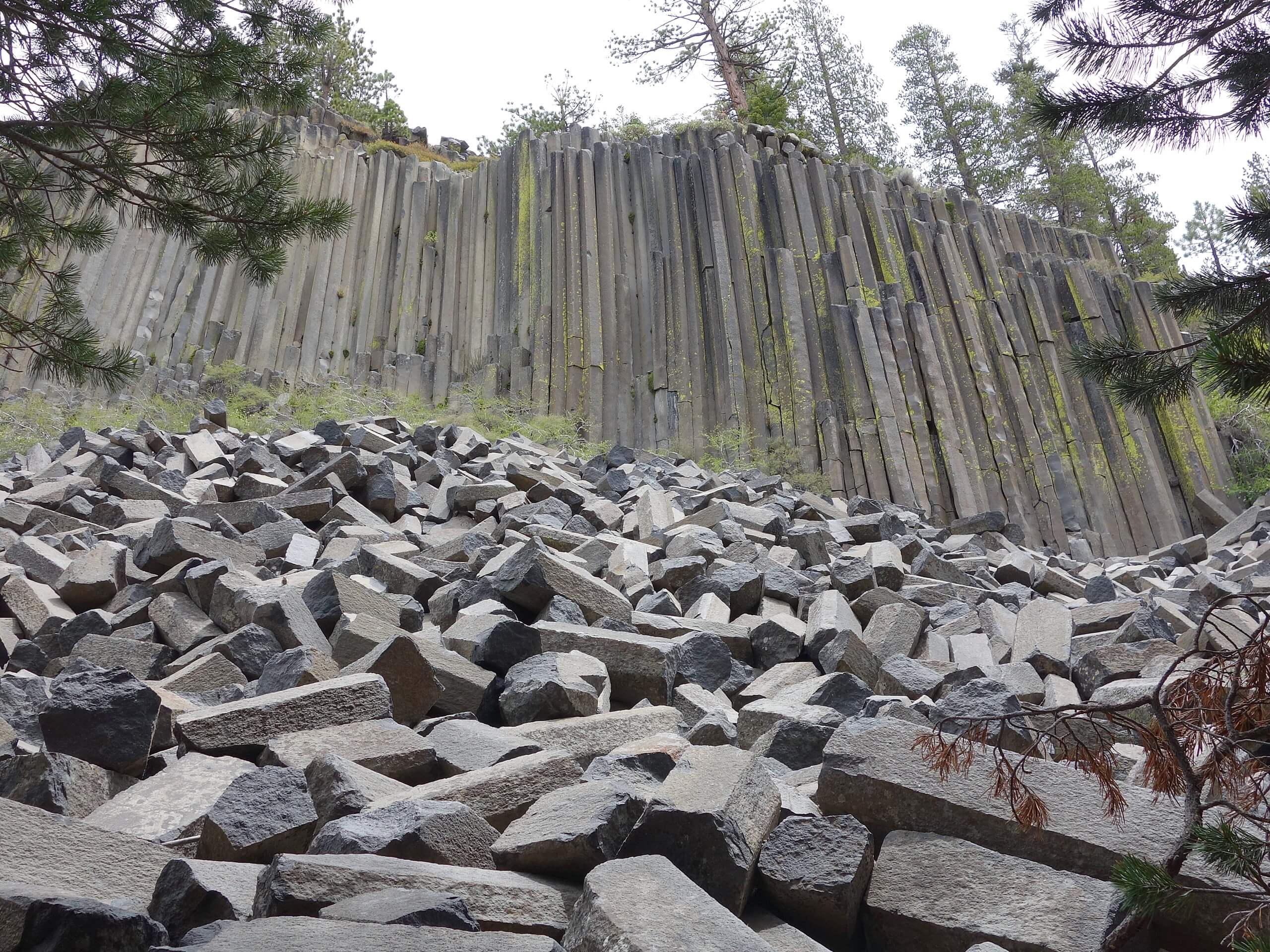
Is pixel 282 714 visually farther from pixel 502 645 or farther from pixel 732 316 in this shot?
pixel 732 316

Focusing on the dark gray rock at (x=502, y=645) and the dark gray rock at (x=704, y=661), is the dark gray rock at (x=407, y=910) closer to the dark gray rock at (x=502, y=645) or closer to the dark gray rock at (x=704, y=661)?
the dark gray rock at (x=502, y=645)

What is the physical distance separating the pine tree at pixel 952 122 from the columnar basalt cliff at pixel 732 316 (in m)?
13.4

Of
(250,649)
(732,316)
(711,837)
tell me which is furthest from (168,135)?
(732,316)

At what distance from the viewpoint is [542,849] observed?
6.26 ft

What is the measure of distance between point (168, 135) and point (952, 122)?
2780 cm

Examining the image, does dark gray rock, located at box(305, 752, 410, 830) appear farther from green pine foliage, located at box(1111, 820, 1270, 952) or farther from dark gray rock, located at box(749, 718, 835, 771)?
green pine foliage, located at box(1111, 820, 1270, 952)

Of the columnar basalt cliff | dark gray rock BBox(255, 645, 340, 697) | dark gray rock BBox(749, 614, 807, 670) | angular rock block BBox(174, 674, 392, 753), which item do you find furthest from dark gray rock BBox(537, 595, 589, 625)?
the columnar basalt cliff

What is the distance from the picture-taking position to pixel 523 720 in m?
3.06

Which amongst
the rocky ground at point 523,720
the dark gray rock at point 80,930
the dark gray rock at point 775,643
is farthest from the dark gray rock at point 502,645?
the dark gray rock at point 80,930

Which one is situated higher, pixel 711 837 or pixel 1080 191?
pixel 1080 191

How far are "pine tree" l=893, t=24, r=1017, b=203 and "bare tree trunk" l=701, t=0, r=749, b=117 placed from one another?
409 inches

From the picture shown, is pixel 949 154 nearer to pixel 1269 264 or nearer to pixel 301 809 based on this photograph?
pixel 1269 264

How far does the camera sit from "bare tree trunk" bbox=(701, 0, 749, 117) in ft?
57.7

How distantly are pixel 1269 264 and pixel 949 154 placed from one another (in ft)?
83.3
